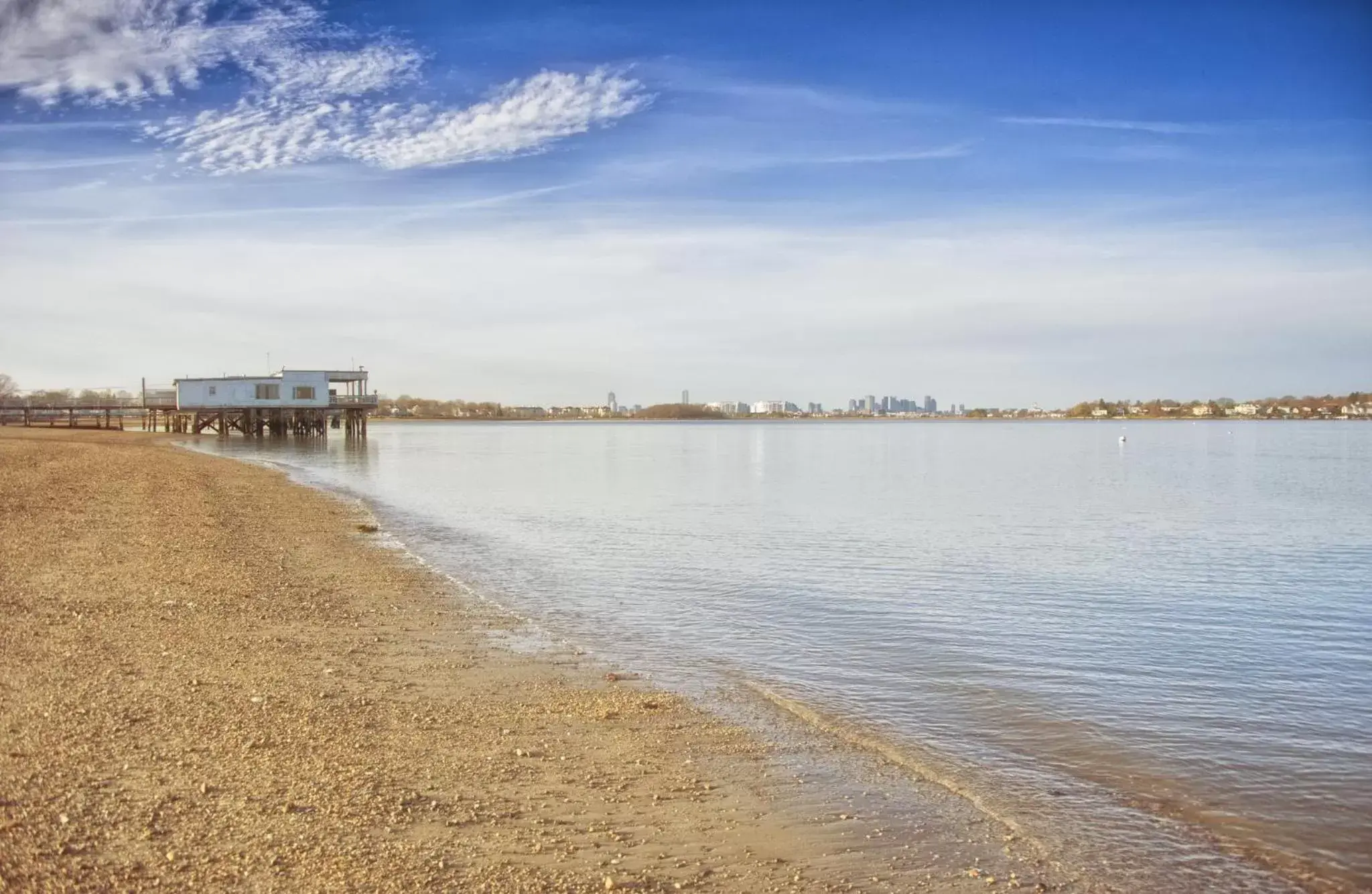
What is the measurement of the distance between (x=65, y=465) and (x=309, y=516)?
51.6 ft

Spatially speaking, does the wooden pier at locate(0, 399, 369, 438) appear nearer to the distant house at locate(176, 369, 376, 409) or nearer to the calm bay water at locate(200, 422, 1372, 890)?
the distant house at locate(176, 369, 376, 409)

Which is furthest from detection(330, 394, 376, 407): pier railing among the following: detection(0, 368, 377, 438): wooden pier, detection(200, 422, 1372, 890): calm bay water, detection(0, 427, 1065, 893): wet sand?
detection(0, 427, 1065, 893): wet sand

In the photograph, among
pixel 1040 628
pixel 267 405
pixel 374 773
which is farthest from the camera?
pixel 267 405

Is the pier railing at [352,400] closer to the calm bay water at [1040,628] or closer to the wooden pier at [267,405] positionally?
the wooden pier at [267,405]

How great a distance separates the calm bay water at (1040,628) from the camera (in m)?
7.52

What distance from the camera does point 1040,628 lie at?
1413 centimetres

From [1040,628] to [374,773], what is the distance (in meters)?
10.2

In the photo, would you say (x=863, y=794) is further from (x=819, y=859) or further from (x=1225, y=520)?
(x=1225, y=520)

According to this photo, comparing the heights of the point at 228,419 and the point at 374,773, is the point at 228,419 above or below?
above

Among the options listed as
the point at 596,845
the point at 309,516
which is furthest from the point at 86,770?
the point at 309,516

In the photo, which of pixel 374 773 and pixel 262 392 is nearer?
pixel 374 773

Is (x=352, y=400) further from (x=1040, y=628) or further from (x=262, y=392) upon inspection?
(x=1040, y=628)

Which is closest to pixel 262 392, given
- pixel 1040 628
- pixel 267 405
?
A: pixel 267 405

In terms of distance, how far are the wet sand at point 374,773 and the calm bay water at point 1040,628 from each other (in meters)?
1.41
